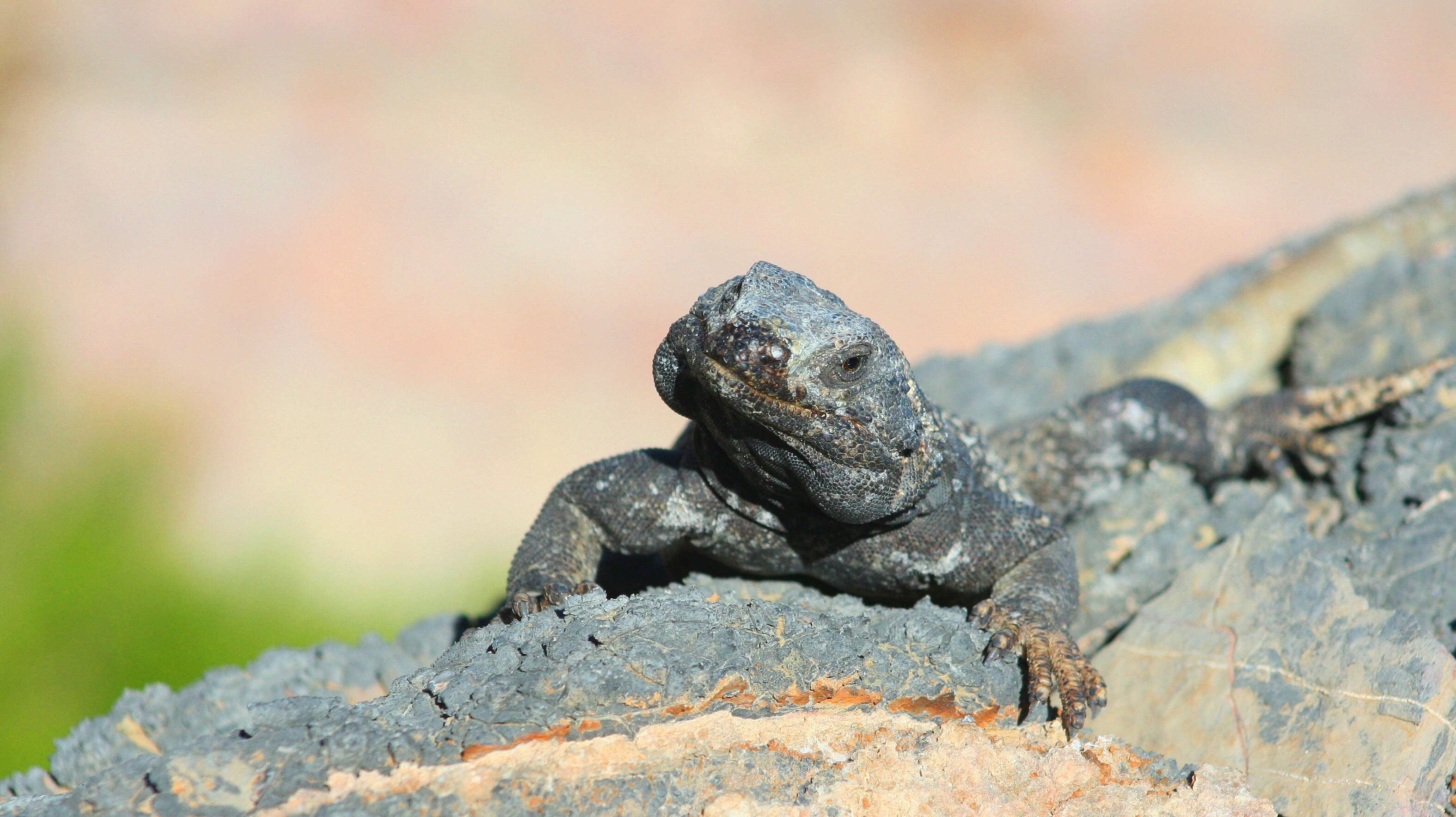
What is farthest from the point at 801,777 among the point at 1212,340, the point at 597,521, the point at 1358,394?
the point at 1212,340

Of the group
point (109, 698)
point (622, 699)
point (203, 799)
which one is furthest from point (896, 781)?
point (109, 698)

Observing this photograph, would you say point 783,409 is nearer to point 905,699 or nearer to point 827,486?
point 827,486

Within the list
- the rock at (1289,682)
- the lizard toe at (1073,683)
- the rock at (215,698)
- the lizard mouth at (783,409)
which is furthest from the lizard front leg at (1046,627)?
the rock at (215,698)

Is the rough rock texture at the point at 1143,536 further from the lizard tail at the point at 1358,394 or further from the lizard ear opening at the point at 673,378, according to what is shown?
the lizard ear opening at the point at 673,378

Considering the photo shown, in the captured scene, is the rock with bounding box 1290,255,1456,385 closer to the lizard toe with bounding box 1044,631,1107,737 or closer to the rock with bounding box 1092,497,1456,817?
the rock with bounding box 1092,497,1456,817

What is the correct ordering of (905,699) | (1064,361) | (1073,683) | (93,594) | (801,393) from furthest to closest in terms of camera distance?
(93,594) → (1064,361) → (1073,683) → (905,699) → (801,393)

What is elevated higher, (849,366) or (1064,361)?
Answer: (1064,361)

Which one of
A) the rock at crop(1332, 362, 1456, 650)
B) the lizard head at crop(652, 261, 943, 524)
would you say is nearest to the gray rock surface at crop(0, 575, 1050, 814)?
the lizard head at crop(652, 261, 943, 524)
